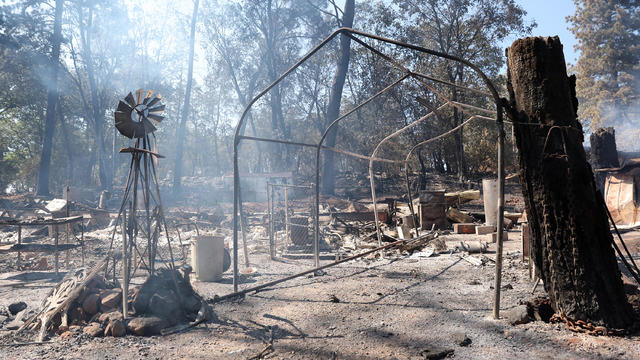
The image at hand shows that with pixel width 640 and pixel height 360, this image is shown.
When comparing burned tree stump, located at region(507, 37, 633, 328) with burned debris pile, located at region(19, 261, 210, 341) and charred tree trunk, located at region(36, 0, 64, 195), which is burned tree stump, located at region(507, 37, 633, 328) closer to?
burned debris pile, located at region(19, 261, 210, 341)

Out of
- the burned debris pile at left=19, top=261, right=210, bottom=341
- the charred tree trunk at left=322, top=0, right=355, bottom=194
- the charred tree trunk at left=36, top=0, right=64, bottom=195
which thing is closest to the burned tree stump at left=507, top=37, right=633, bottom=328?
the burned debris pile at left=19, top=261, right=210, bottom=341

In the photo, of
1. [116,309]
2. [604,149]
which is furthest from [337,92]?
[116,309]

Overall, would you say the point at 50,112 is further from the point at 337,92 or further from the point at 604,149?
the point at 604,149

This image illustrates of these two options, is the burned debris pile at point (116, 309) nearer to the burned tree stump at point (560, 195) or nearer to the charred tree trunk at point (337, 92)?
the burned tree stump at point (560, 195)

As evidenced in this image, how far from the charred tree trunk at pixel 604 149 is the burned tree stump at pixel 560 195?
991cm

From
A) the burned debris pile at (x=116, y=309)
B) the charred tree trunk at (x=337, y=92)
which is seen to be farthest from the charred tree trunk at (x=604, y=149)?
the charred tree trunk at (x=337, y=92)

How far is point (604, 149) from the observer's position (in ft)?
41.3

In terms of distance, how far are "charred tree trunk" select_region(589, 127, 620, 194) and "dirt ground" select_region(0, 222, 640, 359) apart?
7.59m

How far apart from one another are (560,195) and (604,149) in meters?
10.6

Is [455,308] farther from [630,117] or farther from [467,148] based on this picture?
[630,117]

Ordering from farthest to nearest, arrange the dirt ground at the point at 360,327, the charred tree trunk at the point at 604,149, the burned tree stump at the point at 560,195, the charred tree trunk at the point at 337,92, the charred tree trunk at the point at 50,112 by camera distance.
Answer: the charred tree trunk at the point at 50,112, the charred tree trunk at the point at 337,92, the charred tree trunk at the point at 604,149, the burned tree stump at the point at 560,195, the dirt ground at the point at 360,327

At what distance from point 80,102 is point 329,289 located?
42.2 m

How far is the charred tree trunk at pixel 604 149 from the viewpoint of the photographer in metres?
12.5

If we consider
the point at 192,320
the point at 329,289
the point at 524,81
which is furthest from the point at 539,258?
the point at 192,320
